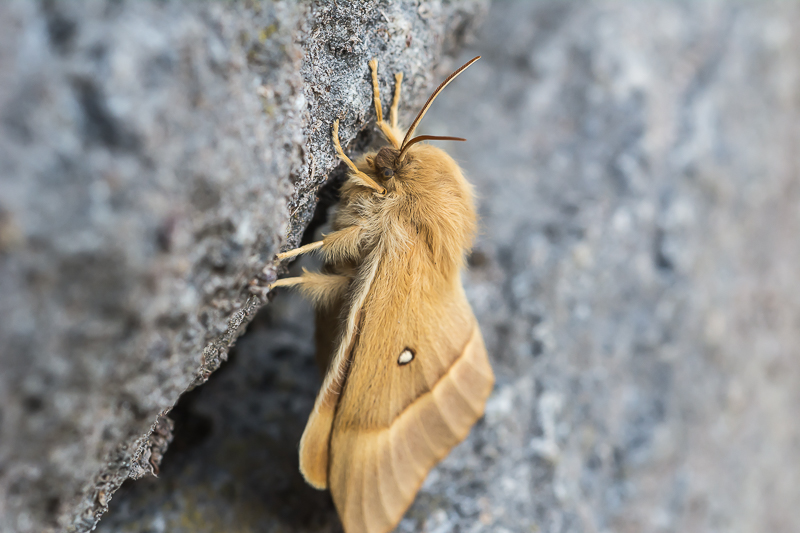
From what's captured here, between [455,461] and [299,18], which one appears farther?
[455,461]

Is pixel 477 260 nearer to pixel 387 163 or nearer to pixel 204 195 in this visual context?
pixel 387 163

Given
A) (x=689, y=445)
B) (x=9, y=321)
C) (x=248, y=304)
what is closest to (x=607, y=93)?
(x=689, y=445)

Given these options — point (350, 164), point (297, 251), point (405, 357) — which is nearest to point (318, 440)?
point (405, 357)

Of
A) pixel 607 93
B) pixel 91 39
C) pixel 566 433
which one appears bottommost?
pixel 566 433

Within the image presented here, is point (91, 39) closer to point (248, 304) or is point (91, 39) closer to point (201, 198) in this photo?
point (201, 198)

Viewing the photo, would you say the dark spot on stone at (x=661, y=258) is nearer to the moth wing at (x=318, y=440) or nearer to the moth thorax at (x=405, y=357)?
the moth thorax at (x=405, y=357)

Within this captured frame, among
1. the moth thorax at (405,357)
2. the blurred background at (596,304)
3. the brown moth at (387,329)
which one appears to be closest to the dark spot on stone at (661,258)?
the blurred background at (596,304)

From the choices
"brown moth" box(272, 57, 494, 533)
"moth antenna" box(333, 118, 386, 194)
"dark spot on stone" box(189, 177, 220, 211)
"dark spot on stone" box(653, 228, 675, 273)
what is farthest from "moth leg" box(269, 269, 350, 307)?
"dark spot on stone" box(653, 228, 675, 273)
